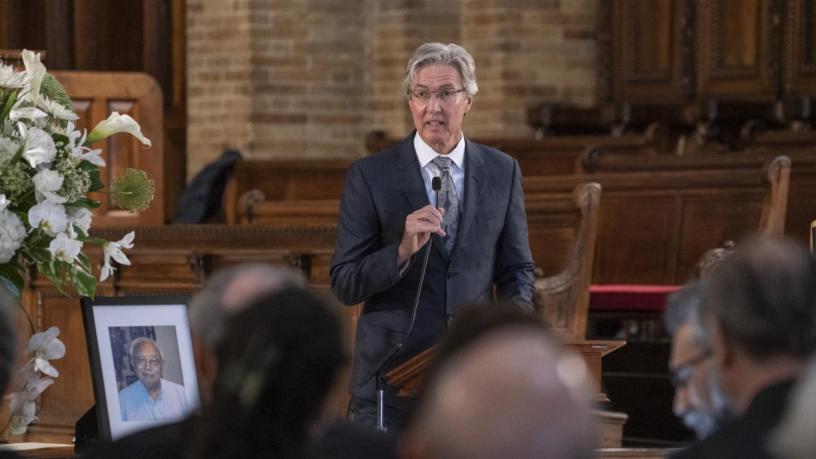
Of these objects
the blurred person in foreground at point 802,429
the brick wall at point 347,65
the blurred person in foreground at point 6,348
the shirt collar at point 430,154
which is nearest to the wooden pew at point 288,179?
the brick wall at point 347,65

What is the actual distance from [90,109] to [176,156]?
6156mm

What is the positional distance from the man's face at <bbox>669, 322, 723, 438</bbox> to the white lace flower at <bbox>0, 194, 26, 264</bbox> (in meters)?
1.85

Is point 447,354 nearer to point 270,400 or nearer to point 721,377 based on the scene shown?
point 270,400

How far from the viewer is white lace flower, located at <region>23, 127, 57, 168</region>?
12.6 feet

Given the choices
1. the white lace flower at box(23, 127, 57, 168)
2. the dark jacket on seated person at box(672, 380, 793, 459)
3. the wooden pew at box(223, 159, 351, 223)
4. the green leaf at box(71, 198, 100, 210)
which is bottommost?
the wooden pew at box(223, 159, 351, 223)

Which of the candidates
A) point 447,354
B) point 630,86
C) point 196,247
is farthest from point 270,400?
point 630,86

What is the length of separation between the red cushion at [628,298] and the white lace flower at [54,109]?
483 cm

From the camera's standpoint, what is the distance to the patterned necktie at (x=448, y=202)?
14.4 ft

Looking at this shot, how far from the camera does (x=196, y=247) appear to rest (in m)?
7.65

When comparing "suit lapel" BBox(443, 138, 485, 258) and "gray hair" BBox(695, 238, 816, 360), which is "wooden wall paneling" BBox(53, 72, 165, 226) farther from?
"gray hair" BBox(695, 238, 816, 360)

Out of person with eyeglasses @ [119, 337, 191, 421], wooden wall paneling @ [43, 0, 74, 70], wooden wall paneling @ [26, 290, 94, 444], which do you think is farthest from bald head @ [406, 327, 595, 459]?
wooden wall paneling @ [43, 0, 74, 70]

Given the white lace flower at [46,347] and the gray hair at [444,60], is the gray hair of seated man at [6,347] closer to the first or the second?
the white lace flower at [46,347]

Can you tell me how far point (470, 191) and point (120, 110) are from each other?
3.63m

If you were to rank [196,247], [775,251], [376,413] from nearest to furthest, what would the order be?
[775,251] → [376,413] → [196,247]
